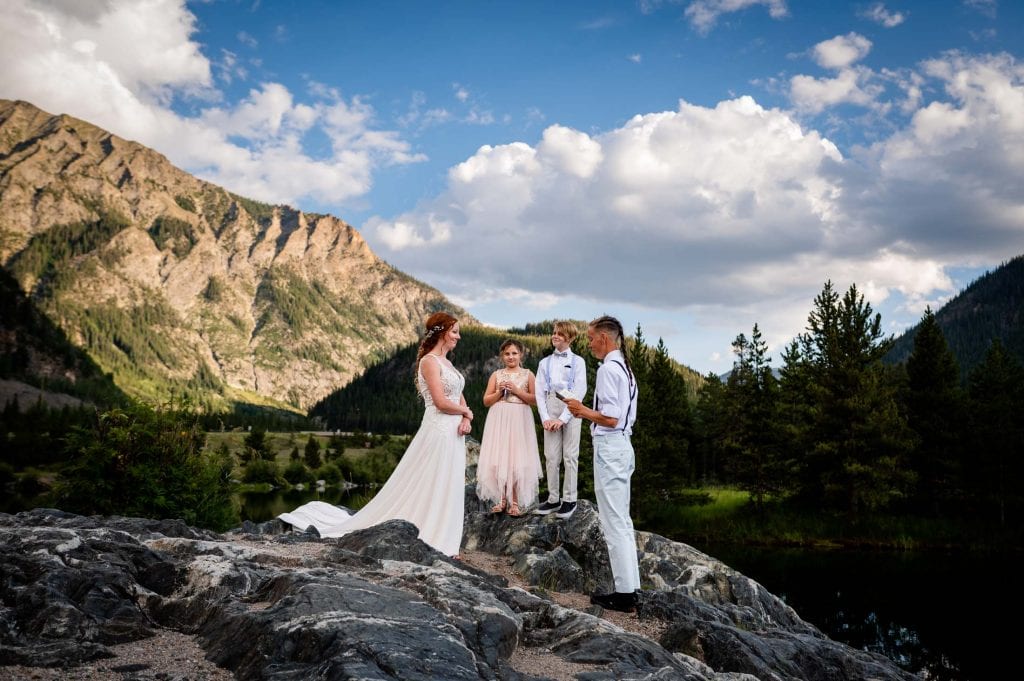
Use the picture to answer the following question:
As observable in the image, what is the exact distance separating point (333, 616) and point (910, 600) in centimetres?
2724

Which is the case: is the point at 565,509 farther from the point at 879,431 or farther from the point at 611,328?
the point at 879,431

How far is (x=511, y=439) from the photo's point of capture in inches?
474

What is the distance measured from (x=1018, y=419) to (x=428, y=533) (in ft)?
153

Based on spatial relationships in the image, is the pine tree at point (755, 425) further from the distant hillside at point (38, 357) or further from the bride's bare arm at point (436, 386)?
the distant hillside at point (38, 357)

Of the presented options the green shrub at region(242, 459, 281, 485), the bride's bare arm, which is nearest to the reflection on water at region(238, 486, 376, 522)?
the green shrub at region(242, 459, 281, 485)

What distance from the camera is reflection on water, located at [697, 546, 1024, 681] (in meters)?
18.8

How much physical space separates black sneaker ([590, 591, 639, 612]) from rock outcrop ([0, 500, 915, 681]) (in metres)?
0.20

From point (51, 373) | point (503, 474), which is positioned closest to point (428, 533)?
point (503, 474)

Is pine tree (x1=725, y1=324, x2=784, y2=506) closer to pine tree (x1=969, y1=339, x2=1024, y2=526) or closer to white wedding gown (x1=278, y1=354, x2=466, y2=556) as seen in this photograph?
pine tree (x1=969, y1=339, x2=1024, y2=526)

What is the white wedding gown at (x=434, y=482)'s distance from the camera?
10.3m

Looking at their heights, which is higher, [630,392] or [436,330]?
[436,330]

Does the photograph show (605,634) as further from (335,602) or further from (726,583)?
(726,583)

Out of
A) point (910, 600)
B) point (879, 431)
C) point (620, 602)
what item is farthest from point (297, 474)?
point (620, 602)

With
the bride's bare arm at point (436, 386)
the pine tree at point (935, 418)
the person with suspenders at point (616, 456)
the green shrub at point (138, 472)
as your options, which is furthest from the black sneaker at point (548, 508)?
the pine tree at point (935, 418)
